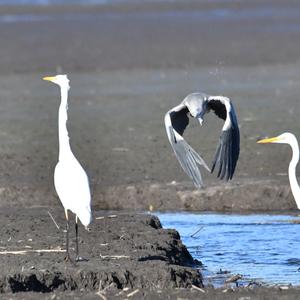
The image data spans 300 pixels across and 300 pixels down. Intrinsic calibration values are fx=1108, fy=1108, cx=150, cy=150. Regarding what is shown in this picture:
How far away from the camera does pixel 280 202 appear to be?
12.6 meters

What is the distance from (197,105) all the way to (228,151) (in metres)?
0.56

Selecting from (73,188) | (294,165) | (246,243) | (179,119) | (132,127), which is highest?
(73,188)

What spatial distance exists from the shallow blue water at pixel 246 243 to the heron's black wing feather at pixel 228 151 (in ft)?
2.33

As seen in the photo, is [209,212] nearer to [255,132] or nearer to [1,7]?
[255,132]

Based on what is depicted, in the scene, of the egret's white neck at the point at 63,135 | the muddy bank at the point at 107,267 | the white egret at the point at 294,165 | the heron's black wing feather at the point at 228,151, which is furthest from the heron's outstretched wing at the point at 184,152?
the egret's white neck at the point at 63,135

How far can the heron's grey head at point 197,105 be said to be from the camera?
35.4 feet

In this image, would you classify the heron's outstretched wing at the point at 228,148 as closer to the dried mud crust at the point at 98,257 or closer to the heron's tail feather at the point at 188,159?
the heron's tail feather at the point at 188,159

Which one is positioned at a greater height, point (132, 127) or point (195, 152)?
point (195, 152)

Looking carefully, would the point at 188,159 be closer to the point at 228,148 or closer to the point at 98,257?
the point at 228,148

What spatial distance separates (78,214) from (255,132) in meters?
8.09

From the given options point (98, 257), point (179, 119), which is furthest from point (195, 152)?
point (98, 257)

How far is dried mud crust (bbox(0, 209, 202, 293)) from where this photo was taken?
329 inches

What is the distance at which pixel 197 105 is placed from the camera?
35.7 feet

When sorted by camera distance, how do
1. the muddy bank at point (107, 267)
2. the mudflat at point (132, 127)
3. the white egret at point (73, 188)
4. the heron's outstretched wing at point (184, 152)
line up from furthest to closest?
the heron's outstretched wing at point (184, 152) → the white egret at point (73, 188) → the mudflat at point (132, 127) → the muddy bank at point (107, 267)
